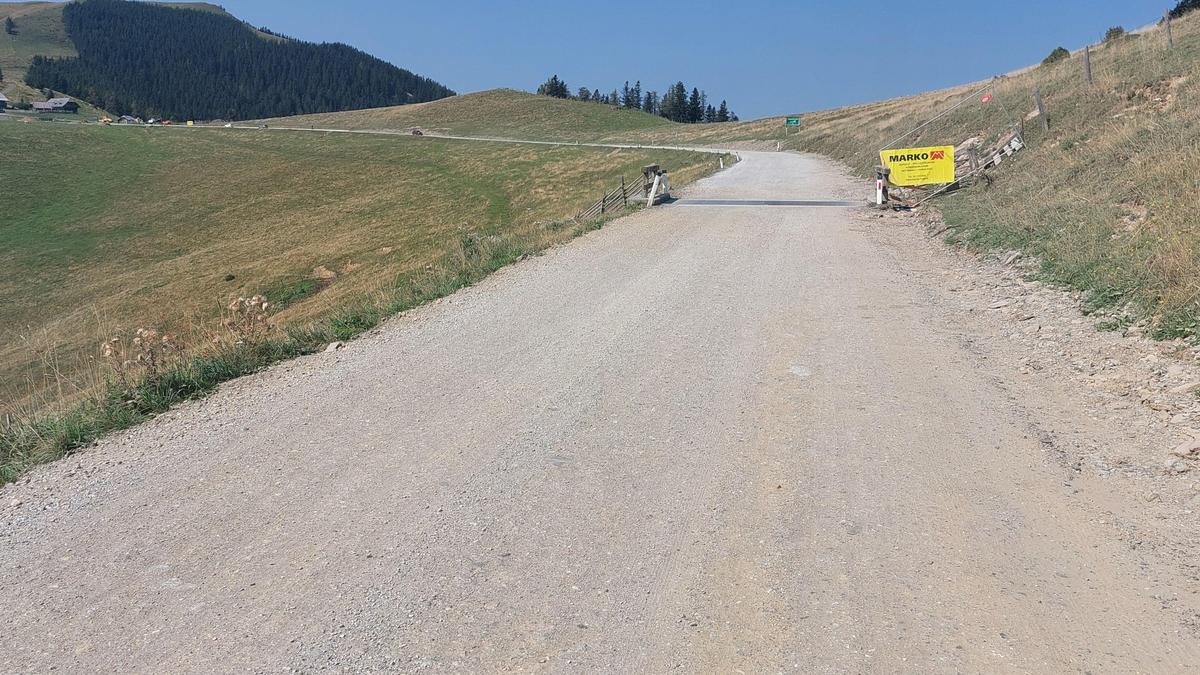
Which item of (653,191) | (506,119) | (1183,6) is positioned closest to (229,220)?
(653,191)

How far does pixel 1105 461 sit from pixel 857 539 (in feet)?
6.76

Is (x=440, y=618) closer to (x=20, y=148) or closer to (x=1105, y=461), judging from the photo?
(x=1105, y=461)

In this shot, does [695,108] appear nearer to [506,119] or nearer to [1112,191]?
[506,119]

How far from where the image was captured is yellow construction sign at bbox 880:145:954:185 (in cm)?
1900

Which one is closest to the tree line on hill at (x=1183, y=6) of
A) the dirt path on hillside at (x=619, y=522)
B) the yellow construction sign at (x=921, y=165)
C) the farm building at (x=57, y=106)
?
the yellow construction sign at (x=921, y=165)

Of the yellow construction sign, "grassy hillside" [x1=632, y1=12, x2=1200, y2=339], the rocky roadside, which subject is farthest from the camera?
the yellow construction sign

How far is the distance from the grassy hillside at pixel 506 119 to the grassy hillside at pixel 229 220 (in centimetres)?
2412

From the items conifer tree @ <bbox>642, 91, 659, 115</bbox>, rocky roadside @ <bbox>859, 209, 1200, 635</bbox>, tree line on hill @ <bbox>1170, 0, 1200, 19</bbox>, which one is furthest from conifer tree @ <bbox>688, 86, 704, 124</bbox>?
rocky roadside @ <bbox>859, 209, 1200, 635</bbox>

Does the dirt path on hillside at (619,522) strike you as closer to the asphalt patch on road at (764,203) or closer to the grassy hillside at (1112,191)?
the grassy hillside at (1112,191)

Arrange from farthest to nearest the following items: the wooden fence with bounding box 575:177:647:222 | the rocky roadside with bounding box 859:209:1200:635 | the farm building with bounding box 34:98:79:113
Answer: the farm building with bounding box 34:98:79:113 → the wooden fence with bounding box 575:177:647:222 → the rocky roadside with bounding box 859:209:1200:635

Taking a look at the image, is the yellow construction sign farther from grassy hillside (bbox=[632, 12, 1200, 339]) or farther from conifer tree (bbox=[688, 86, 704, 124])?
conifer tree (bbox=[688, 86, 704, 124])

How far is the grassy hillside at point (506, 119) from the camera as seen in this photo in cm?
10289

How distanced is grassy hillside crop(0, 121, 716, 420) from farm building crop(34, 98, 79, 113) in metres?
72.0

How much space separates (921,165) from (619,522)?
17.2 meters
